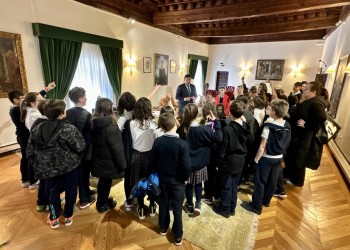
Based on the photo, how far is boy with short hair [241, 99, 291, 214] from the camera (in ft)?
7.05

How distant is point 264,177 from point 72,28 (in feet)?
15.7

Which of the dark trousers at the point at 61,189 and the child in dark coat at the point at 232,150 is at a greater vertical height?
the child in dark coat at the point at 232,150

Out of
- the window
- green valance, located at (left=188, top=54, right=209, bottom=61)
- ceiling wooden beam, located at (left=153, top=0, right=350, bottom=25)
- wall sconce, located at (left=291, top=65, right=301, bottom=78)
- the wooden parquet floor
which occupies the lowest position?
the wooden parquet floor

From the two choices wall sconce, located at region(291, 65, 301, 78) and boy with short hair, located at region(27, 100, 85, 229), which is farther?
wall sconce, located at region(291, 65, 301, 78)

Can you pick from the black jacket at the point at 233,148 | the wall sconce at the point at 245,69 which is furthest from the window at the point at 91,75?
the wall sconce at the point at 245,69

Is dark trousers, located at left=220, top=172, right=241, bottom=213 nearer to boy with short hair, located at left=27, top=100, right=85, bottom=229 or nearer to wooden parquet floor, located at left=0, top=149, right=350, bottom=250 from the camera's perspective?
wooden parquet floor, located at left=0, top=149, right=350, bottom=250

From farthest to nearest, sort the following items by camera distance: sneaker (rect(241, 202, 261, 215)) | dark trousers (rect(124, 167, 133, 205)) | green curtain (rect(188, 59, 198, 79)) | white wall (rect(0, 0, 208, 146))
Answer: green curtain (rect(188, 59, 198, 79)) → white wall (rect(0, 0, 208, 146)) → sneaker (rect(241, 202, 261, 215)) → dark trousers (rect(124, 167, 133, 205))

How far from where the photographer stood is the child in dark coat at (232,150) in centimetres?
209

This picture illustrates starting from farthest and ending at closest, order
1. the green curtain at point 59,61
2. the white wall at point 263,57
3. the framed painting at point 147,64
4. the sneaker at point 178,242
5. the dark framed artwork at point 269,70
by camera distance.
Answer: the dark framed artwork at point 269,70
the white wall at point 263,57
the framed painting at point 147,64
the green curtain at point 59,61
the sneaker at point 178,242

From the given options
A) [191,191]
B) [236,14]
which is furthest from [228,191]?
[236,14]

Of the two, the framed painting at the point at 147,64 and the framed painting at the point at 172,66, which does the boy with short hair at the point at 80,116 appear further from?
the framed painting at the point at 172,66

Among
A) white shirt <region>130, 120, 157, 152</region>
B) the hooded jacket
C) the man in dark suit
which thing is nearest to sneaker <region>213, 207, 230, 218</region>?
white shirt <region>130, 120, 157, 152</region>

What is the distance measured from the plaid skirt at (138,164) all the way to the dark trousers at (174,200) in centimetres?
44

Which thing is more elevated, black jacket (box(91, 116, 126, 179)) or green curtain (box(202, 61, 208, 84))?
green curtain (box(202, 61, 208, 84))
